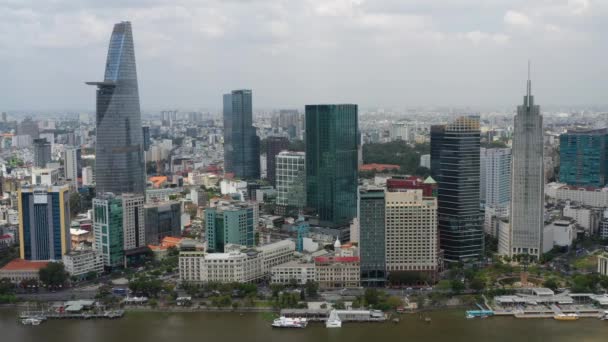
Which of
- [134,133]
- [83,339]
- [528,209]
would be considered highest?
[134,133]

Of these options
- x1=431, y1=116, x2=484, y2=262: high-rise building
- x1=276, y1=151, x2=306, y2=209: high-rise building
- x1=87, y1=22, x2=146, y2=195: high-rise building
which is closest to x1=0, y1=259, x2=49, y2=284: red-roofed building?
x1=87, y1=22, x2=146, y2=195: high-rise building

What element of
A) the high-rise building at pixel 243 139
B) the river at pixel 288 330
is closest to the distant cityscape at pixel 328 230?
the river at pixel 288 330

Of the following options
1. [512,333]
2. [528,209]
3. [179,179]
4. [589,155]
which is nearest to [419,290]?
[512,333]

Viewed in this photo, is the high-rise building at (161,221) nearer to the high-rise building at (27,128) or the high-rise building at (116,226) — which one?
the high-rise building at (116,226)

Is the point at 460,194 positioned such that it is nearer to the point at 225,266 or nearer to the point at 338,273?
the point at 338,273

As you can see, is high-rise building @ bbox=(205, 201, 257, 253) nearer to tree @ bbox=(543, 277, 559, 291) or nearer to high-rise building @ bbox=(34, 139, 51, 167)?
tree @ bbox=(543, 277, 559, 291)

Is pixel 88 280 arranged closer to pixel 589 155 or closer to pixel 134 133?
pixel 134 133
